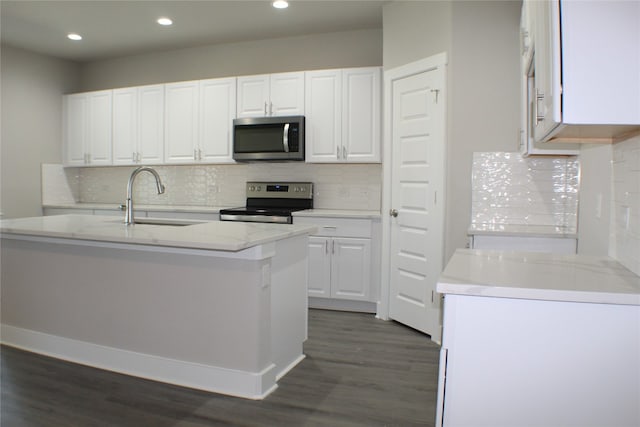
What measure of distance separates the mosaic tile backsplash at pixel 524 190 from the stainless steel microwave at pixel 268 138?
1812mm

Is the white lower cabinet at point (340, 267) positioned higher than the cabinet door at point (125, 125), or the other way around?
the cabinet door at point (125, 125)

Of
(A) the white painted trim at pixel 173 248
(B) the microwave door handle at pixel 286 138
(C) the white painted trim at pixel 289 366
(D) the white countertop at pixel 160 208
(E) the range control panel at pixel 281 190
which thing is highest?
(B) the microwave door handle at pixel 286 138

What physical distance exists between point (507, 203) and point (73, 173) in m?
5.38

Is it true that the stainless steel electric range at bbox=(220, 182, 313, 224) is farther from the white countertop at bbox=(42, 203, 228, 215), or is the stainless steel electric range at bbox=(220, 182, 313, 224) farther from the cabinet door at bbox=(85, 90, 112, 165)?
the cabinet door at bbox=(85, 90, 112, 165)

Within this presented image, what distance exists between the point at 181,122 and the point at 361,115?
6.81 ft

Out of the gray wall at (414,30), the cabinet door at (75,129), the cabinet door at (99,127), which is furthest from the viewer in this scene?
the cabinet door at (75,129)

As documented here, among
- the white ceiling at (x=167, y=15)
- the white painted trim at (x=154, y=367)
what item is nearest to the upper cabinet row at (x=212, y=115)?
the white ceiling at (x=167, y=15)

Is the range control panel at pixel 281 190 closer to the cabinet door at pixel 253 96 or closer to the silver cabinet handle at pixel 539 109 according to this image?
the cabinet door at pixel 253 96

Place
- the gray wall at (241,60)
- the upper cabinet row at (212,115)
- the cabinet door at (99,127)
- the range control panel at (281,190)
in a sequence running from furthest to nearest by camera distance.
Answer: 1. the cabinet door at (99,127)
2. the range control panel at (281,190)
3. the gray wall at (241,60)
4. the upper cabinet row at (212,115)

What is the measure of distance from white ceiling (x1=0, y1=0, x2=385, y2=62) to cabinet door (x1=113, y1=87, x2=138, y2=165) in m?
0.56

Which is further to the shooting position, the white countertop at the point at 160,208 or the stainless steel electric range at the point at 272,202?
the white countertop at the point at 160,208

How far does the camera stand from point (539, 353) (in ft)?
4.44

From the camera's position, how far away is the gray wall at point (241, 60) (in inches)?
184

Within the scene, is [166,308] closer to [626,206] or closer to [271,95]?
[626,206]
